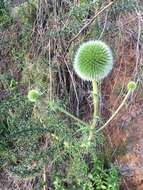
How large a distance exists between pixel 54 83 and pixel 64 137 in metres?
0.41

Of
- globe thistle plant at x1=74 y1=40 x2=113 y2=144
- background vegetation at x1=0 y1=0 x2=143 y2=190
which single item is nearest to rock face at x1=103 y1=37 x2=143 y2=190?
background vegetation at x1=0 y1=0 x2=143 y2=190

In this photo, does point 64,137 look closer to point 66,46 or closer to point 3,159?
point 3,159

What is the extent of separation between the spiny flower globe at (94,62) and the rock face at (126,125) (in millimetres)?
397

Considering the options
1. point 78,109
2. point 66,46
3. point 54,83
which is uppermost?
point 66,46

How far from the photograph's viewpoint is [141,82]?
92.7 inches

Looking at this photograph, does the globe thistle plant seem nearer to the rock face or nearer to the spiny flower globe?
the spiny flower globe

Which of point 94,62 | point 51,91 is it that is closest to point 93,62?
point 94,62

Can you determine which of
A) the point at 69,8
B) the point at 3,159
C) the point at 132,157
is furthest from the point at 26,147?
the point at 69,8

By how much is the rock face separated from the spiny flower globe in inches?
15.6

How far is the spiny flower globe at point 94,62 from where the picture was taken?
2006mm

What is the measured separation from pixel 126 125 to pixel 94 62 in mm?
484

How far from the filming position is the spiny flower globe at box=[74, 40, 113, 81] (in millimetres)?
2006

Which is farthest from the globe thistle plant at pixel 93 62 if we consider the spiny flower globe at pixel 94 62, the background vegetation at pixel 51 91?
the background vegetation at pixel 51 91

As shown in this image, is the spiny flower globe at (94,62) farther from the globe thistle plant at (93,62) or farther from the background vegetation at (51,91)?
the background vegetation at (51,91)
